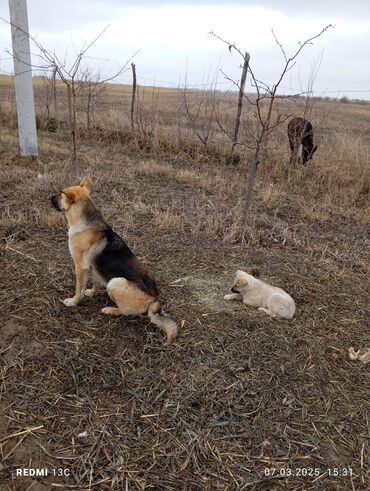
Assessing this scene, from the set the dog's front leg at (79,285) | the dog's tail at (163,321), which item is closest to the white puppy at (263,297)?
the dog's tail at (163,321)

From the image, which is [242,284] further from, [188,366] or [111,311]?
[111,311]

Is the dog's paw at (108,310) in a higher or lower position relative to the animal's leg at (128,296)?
lower

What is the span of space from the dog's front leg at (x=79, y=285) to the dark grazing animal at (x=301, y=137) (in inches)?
287

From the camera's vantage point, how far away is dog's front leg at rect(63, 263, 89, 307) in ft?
12.2

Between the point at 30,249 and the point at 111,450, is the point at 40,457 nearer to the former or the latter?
the point at 111,450

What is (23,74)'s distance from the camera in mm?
8062

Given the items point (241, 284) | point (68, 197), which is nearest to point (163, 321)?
point (241, 284)

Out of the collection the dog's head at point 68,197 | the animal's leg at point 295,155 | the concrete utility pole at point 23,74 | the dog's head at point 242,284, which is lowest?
the dog's head at point 242,284

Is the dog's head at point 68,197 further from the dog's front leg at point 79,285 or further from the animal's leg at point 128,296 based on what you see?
the animal's leg at point 128,296

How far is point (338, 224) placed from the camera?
23.3ft

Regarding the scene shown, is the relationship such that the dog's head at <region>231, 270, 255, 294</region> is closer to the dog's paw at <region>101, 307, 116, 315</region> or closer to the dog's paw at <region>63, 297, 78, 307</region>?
the dog's paw at <region>101, 307, 116, 315</region>

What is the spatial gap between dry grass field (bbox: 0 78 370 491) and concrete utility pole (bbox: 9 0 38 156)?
267 cm

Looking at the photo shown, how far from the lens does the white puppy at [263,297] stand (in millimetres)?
3908

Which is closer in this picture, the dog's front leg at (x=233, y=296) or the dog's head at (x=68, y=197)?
the dog's head at (x=68, y=197)
